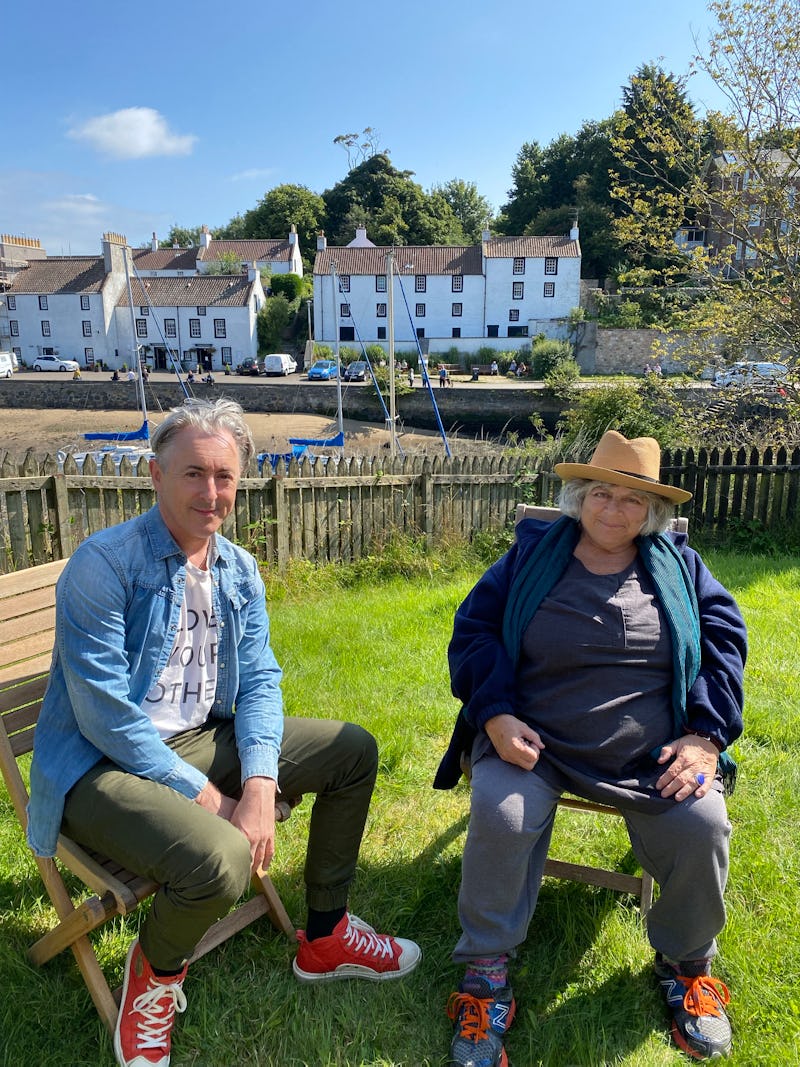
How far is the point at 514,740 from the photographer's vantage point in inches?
93.2

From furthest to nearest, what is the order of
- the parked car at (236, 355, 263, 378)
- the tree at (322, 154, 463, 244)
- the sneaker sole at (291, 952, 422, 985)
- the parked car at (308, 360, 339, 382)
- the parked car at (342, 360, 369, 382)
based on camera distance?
the tree at (322, 154, 463, 244) → the parked car at (236, 355, 263, 378) → the parked car at (308, 360, 339, 382) → the parked car at (342, 360, 369, 382) → the sneaker sole at (291, 952, 422, 985)

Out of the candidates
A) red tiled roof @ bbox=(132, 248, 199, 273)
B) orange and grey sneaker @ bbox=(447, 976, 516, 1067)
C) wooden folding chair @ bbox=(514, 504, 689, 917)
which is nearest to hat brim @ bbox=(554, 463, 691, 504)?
wooden folding chair @ bbox=(514, 504, 689, 917)

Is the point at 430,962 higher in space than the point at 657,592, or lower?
lower

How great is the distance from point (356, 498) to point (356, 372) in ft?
130

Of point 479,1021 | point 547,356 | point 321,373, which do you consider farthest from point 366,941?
point 547,356

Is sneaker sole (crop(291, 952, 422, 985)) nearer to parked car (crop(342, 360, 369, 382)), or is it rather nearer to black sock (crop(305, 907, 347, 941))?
black sock (crop(305, 907, 347, 941))

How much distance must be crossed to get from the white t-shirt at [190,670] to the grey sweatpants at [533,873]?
37.9 inches

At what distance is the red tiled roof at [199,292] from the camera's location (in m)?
57.1

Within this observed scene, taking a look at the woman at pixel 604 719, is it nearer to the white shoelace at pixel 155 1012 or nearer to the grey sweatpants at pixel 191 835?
the grey sweatpants at pixel 191 835

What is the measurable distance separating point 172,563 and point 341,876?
1.20 meters

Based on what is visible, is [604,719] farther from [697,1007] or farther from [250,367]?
[250,367]

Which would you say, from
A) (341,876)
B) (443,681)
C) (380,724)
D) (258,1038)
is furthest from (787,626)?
(258,1038)

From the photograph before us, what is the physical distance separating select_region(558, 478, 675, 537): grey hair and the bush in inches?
1763

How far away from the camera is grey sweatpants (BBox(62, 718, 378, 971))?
1.94m
